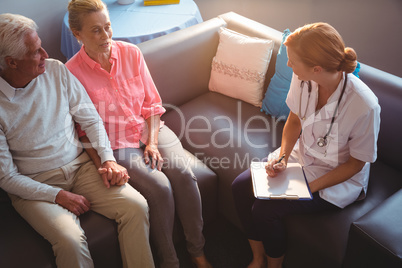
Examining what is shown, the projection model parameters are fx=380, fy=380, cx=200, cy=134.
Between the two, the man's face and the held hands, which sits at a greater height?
the man's face

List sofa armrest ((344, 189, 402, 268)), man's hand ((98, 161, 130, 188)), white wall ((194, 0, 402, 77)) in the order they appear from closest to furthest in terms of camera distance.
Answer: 1. sofa armrest ((344, 189, 402, 268))
2. man's hand ((98, 161, 130, 188))
3. white wall ((194, 0, 402, 77))

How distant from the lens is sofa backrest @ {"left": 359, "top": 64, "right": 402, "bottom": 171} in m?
1.78

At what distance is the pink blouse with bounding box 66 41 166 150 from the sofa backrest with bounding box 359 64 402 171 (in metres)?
1.10

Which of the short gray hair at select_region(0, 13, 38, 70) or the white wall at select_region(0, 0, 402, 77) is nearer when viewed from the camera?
the short gray hair at select_region(0, 13, 38, 70)

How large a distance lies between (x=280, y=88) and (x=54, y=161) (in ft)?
4.00

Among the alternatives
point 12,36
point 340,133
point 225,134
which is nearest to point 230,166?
point 225,134

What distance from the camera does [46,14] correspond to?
321 centimetres

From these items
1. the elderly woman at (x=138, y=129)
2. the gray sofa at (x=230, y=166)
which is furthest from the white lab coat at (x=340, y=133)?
the elderly woman at (x=138, y=129)

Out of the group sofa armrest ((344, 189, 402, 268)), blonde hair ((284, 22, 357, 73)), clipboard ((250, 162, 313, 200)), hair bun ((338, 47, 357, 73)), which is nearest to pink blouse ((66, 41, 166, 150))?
clipboard ((250, 162, 313, 200))

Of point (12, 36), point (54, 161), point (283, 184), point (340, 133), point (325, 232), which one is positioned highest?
point (12, 36)

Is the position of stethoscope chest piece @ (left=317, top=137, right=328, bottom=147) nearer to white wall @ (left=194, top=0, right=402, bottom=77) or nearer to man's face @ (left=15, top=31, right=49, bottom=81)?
man's face @ (left=15, top=31, right=49, bottom=81)

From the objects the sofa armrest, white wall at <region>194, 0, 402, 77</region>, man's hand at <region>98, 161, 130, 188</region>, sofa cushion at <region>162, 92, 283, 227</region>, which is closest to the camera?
the sofa armrest

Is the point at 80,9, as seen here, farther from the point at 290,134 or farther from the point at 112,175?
the point at 290,134

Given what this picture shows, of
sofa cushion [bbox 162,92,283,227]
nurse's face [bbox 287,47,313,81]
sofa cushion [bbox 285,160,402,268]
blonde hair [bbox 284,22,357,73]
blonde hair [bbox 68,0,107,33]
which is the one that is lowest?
sofa cushion [bbox 285,160,402,268]
